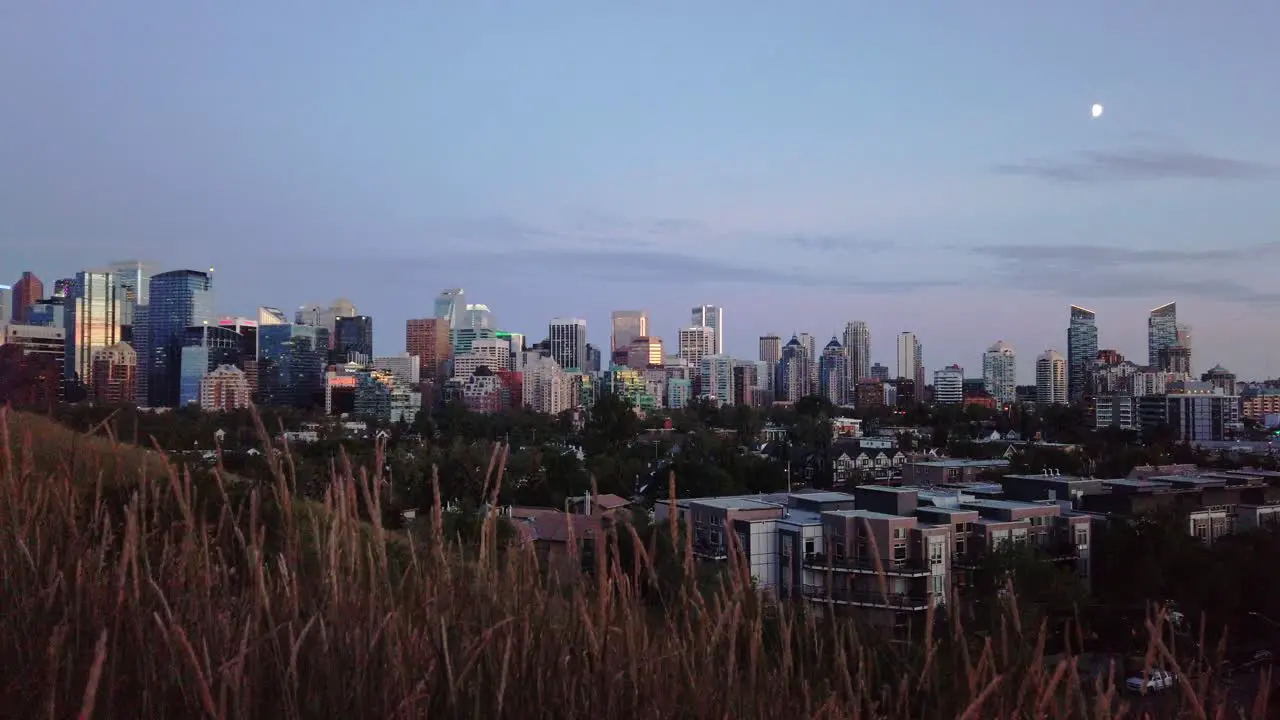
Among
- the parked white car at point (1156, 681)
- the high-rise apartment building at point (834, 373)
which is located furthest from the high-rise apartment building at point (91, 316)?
the parked white car at point (1156, 681)

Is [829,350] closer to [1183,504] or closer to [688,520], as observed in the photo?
[1183,504]

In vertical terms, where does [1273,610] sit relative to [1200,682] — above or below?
below

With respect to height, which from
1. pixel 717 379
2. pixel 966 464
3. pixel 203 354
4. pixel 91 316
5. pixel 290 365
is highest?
pixel 91 316

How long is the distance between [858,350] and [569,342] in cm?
2221

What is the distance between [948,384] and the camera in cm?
6159

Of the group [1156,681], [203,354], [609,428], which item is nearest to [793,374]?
[203,354]

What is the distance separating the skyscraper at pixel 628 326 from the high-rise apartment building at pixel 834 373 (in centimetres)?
2159

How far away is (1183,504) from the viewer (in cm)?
1248

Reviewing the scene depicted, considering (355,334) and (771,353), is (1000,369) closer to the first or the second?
(771,353)

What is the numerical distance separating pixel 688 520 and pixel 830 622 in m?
0.20

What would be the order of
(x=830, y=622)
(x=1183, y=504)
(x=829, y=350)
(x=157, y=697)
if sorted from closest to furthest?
(x=157, y=697)
(x=830, y=622)
(x=1183, y=504)
(x=829, y=350)

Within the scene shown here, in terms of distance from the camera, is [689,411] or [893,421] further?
[893,421]


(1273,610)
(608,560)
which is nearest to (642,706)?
(608,560)

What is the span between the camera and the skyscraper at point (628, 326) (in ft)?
279
